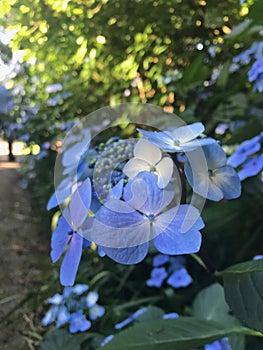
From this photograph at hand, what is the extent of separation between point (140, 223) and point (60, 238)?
111 mm

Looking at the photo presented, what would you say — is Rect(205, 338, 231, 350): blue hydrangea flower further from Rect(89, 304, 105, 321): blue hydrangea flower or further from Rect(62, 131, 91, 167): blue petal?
Rect(89, 304, 105, 321): blue hydrangea flower

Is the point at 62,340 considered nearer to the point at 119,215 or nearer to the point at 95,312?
the point at 95,312

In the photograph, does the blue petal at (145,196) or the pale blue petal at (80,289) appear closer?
the blue petal at (145,196)

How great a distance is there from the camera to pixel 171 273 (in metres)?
1.50

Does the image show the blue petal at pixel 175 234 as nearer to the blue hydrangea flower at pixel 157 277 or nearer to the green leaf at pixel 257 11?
A: the green leaf at pixel 257 11

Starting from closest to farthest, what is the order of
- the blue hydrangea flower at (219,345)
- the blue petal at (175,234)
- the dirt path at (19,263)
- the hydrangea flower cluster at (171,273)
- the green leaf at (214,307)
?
the blue petal at (175,234), the blue hydrangea flower at (219,345), the green leaf at (214,307), the hydrangea flower cluster at (171,273), the dirt path at (19,263)

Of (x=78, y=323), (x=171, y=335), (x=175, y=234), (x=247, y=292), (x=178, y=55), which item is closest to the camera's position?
(x=175, y=234)

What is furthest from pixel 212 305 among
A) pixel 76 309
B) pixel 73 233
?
pixel 73 233

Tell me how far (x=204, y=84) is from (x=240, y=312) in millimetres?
1116

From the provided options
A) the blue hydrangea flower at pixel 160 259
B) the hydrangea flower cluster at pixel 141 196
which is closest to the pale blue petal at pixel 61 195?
the hydrangea flower cluster at pixel 141 196

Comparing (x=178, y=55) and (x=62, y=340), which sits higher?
(x=178, y=55)

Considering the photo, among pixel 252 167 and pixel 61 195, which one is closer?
pixel 61 195

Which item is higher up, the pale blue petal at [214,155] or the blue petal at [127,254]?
the pale blue petal at [214,155]

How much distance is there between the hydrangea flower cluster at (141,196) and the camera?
419mm
